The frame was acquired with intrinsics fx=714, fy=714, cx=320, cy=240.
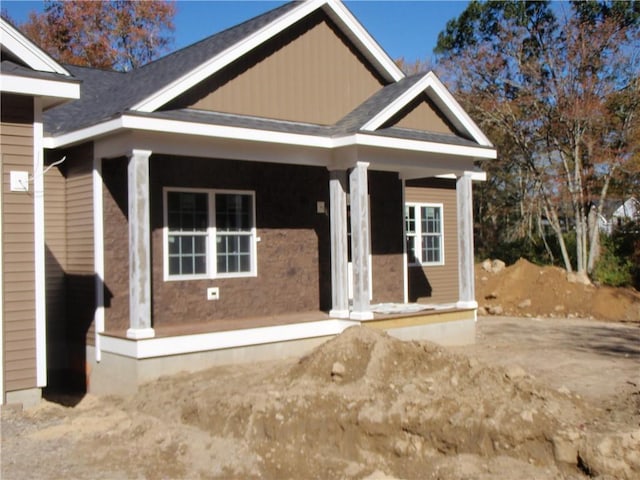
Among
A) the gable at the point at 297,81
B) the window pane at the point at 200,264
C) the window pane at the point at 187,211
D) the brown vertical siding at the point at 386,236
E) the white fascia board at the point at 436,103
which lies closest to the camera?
the window pane at the point at 187,211

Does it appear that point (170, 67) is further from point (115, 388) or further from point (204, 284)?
point (115, 388)

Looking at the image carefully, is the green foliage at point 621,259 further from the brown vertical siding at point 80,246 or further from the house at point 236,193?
the brown vertical siding at point 80,246

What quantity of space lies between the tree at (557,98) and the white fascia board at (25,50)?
59.1ft

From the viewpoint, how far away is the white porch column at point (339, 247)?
12.1 meters

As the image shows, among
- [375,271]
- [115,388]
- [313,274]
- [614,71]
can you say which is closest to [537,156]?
[614,71]

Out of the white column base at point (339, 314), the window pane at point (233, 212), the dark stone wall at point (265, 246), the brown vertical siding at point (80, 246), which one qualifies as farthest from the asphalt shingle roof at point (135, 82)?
the white column base at point (339, 314)

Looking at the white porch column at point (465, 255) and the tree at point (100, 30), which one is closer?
the white porch column at point (465, 255)

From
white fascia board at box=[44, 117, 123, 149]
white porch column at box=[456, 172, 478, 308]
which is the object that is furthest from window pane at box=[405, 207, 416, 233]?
white fascia board at box=[44, 117, 123, 149]

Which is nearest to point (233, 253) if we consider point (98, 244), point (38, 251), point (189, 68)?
point (98, 244)

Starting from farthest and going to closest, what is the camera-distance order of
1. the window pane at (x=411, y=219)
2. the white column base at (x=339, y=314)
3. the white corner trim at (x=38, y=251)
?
1. the window pane at (x=411, y=219)
2. the white column base at (x=339, y=314)
3. the white corner trim at (x=38, y=251)

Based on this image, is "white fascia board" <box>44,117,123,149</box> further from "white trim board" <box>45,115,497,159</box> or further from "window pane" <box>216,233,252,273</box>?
"window pane" <box>216,233,252,273</box>

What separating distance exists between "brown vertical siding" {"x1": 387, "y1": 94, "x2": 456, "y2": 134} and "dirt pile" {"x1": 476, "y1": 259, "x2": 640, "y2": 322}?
7.65 metres

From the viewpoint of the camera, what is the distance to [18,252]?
8812 millimetres

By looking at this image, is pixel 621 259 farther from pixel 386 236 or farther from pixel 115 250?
pixel 115 250
